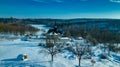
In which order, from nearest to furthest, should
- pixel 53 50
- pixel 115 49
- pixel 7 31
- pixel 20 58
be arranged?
pixel 20 58
pixel 53 50
pixel 115 49
pixel 7 31

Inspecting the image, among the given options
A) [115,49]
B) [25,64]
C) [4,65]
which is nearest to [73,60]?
[25,64]

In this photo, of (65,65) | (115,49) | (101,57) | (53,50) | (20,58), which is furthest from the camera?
(115,49)

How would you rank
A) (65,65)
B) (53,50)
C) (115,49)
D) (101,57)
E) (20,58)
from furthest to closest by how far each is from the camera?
(115,49), (101,57), (53,50), (20,58), (65,65)

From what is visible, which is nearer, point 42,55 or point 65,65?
point 65,65

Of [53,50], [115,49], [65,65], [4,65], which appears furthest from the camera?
[115,49]

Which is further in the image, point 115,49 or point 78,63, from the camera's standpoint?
point 115,49

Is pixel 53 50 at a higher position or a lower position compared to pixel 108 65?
higher

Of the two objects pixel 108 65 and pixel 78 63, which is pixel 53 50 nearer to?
pixel 78 63

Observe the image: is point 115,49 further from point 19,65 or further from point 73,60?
point 19,65

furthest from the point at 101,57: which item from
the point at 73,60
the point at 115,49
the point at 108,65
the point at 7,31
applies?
the point at 7,31
